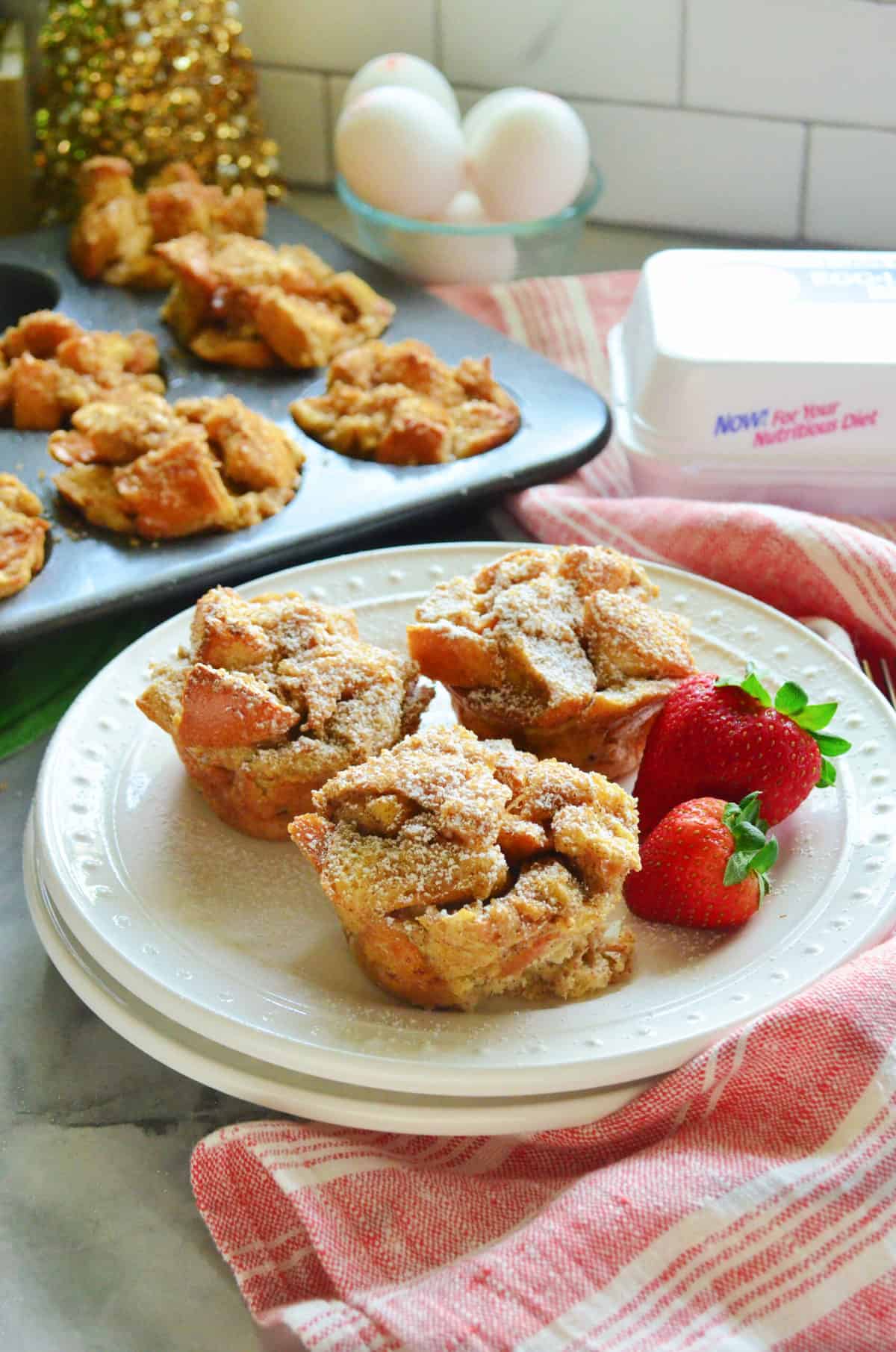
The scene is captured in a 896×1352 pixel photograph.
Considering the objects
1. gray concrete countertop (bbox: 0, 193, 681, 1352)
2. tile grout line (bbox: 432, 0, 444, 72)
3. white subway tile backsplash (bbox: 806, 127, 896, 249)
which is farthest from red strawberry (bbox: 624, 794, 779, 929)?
tile grout line (bbox: 432, 0, 444, 72)

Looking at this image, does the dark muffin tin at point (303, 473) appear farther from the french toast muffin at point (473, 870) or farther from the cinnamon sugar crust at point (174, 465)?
the french toast muffin at point (473, 870)

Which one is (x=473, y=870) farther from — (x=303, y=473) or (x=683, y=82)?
(x=683, y=82)

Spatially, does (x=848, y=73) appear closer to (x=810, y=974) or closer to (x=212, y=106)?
(x=212, y=106)

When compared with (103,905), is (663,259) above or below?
above

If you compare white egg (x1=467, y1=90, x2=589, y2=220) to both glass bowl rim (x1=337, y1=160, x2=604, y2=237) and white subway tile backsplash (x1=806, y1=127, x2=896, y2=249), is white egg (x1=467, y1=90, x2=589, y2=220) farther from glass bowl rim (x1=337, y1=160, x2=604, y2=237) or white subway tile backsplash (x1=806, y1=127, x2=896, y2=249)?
white subway tile backsplash (x1=806, y1=127, x2=896, y2=249)

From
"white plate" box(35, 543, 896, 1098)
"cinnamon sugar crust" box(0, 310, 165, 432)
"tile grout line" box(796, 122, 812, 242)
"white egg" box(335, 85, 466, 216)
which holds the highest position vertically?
"white egg" box(335, 85, 466, 216)

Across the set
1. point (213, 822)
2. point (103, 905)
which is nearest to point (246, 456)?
point (213, 822)

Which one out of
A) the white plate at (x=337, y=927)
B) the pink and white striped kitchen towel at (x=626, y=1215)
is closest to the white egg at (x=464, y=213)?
the white plate at (x=337, y=927)
